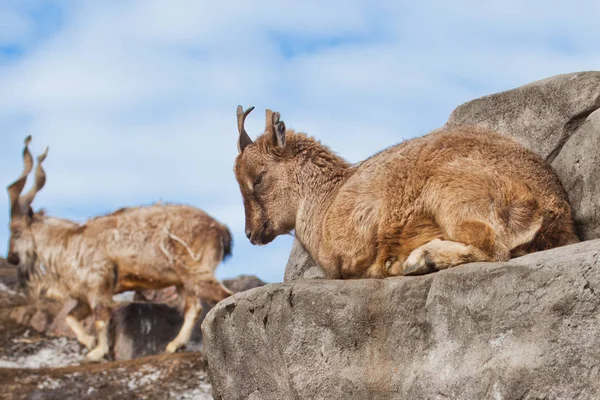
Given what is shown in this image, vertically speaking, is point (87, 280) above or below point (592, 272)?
above

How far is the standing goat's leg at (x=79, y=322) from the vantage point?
17000 millimetres

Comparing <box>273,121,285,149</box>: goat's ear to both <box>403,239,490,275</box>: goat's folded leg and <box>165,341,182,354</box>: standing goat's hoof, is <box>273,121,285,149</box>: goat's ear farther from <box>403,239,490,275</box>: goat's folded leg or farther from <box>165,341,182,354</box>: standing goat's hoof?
A: <box>165,341,182,354</box>: standing goat's hoof

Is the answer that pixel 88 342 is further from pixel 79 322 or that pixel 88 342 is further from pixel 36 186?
pixel 36 186

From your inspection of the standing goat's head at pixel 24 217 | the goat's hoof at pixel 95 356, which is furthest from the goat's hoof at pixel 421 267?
the standing goat's head at pixel 24 217

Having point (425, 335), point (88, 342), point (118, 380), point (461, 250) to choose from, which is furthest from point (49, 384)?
point (461, 250)

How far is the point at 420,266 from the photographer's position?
690 cm

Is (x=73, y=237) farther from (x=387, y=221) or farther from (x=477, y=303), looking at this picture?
(x=477, y=303)

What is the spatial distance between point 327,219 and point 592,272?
259cm

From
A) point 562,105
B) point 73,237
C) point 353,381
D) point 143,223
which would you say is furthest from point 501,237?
point 73,237

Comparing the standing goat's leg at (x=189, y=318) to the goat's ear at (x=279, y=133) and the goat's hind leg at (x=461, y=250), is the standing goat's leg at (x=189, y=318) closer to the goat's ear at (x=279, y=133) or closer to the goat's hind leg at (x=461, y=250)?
the goat's ear at (x=279, y=133)

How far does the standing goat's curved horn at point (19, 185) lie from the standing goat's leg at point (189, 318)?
4.10 meters

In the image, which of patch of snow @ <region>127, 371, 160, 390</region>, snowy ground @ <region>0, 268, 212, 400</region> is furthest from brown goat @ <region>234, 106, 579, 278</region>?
patch of snow @ <region>127, 371, 160, 390</region>

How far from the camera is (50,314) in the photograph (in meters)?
18.5

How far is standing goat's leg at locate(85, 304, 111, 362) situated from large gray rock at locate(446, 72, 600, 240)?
8.95 meters
